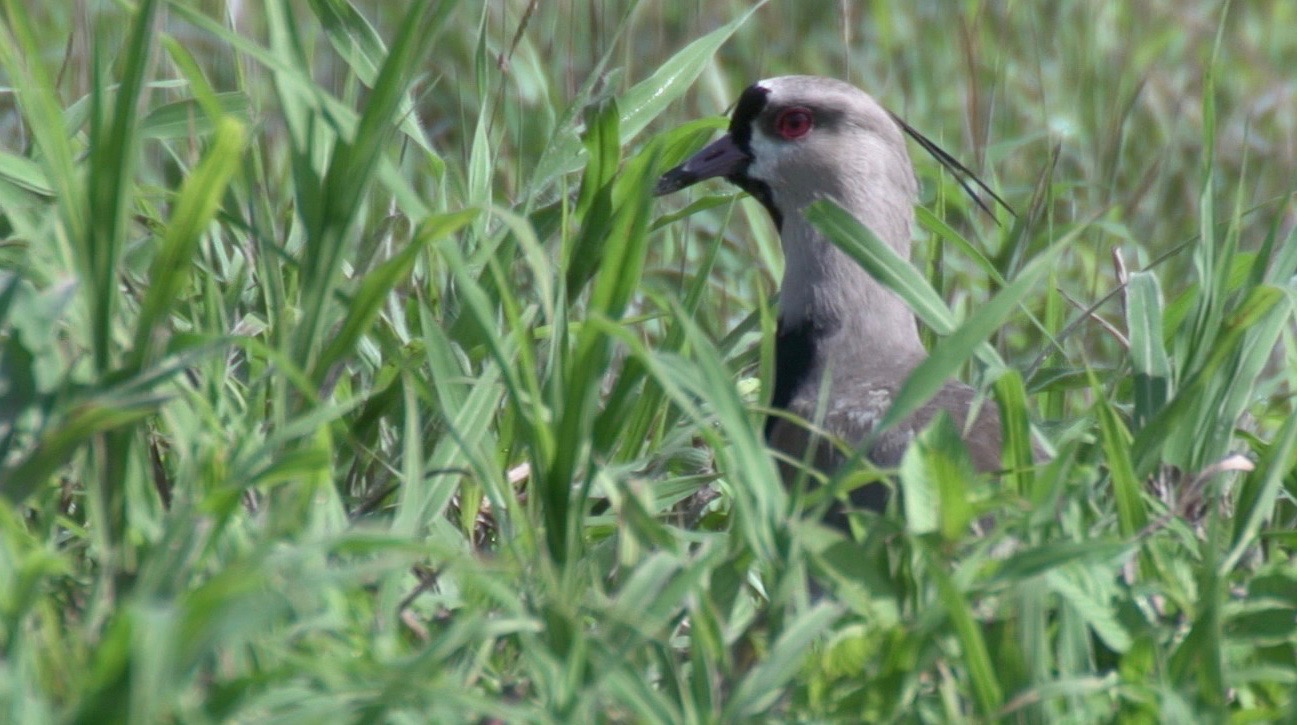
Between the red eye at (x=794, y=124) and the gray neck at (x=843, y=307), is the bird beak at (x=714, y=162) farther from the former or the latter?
the gray neck at (x=843, y=307)

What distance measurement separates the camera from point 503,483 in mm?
2236

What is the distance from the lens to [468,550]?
8.38ft

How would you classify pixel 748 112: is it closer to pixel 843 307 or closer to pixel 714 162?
pixel 714 162

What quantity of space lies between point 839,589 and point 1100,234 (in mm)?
2337

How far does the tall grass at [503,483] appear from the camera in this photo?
1.85 m

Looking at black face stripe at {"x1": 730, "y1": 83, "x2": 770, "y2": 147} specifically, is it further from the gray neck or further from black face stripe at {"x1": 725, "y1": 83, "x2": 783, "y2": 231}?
the gray neck

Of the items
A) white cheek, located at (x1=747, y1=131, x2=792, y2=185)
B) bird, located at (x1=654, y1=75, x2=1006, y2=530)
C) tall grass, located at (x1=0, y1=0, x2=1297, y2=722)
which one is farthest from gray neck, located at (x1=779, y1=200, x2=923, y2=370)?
tall grass, located at (x1=0, y1=0, x2=1297, y2=722)

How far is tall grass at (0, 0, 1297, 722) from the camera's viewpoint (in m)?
1.85

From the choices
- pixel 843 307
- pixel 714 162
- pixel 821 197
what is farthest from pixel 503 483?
pixel 714 162

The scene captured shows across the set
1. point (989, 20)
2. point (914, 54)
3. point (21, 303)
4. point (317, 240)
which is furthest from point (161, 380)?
point (989, 20)

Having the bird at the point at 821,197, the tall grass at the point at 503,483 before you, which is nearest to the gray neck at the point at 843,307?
the bird at the point at 821,197

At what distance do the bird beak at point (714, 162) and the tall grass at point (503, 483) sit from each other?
0.53m

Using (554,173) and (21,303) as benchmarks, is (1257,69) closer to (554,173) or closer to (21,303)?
(554,173)

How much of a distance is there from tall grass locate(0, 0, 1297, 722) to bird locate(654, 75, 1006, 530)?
1.20 ft
